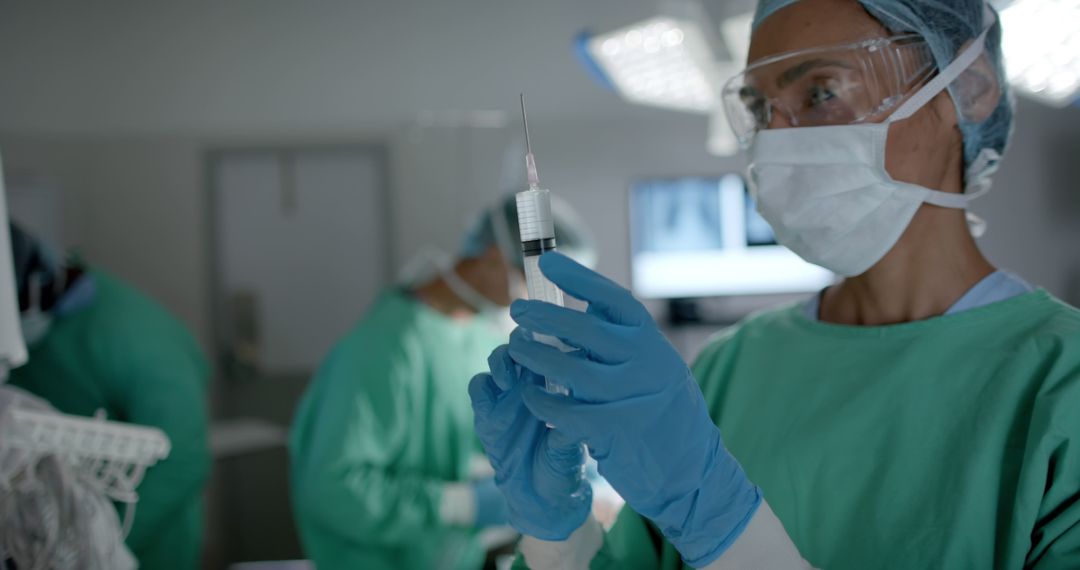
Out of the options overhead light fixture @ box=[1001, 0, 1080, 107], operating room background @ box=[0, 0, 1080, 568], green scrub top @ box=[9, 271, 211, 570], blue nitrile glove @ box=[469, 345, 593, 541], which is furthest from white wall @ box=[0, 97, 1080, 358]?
blue nitrile glove @ box=[469, 345, 593, 541]

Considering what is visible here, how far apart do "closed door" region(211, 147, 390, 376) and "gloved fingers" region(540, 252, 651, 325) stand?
3006mm

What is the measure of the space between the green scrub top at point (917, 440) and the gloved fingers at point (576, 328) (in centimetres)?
A: 41

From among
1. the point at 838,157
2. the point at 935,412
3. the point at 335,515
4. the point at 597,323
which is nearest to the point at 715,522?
the point at 597,323

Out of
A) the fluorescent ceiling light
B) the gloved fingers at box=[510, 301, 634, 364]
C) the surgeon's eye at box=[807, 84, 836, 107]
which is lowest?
the gloved fingers at box=[510, 301, 634, 364]

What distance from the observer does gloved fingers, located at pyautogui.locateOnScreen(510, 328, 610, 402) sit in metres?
0.67

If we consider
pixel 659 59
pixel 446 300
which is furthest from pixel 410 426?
pixel 659 59

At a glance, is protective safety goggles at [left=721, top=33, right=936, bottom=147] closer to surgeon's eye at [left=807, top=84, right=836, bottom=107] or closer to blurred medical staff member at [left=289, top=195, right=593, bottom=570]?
surgeon's eye at [left=807, top=84, right=836, bottom=107]

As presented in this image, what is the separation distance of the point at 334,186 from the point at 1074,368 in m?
3.16

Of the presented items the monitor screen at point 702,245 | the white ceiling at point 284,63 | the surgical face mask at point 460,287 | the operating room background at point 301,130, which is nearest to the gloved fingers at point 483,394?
the surgical face mask at point 460,287

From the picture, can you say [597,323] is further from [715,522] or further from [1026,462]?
[1026,462]

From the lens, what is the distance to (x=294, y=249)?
11.7ft

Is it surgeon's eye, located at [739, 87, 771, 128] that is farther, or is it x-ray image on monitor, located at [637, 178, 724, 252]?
x-ray image on monitor, located at [637, 178, 724, 252]

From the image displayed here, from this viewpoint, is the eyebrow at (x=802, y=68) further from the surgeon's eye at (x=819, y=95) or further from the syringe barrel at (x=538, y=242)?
the syringe barrel at (x=538, y=242)

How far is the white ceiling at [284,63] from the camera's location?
3301 mm
